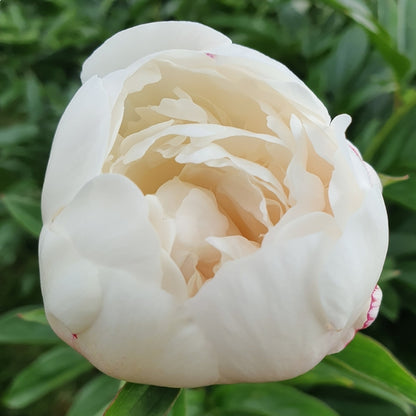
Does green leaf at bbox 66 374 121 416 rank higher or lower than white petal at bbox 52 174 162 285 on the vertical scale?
lower

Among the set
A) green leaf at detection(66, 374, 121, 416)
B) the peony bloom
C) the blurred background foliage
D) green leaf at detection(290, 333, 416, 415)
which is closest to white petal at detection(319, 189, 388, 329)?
the peony bloom

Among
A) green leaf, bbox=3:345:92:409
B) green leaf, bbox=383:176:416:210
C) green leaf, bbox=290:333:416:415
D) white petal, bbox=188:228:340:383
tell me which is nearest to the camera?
white petal, bbox=188:228:340:383

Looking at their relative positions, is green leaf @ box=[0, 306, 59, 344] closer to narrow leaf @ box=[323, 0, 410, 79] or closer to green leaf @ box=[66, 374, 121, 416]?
green leaf @ box=[66, 374, 121, 416]

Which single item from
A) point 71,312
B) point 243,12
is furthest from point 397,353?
point 71,312

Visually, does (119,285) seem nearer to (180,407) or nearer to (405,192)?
(180,407)

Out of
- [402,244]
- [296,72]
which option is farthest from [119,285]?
[296,72]

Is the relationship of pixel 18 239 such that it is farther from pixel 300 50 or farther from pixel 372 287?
pixel 372 287
